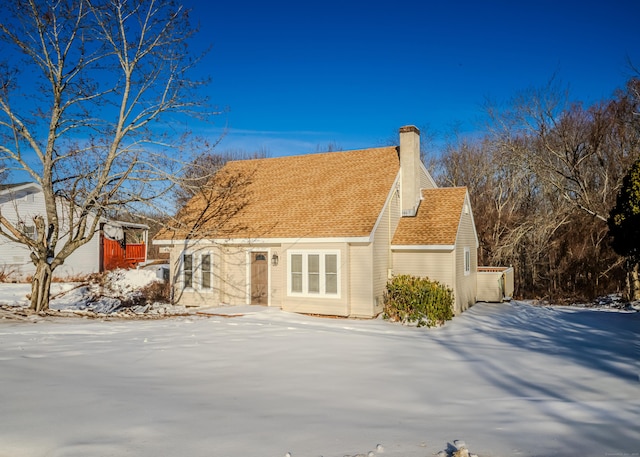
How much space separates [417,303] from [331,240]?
3.40 metres

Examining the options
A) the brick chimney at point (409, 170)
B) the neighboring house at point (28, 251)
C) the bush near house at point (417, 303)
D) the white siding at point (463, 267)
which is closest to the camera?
the bush near house at point (417, 303)

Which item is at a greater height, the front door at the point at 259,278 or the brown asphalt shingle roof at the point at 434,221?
the brown asphalt shingle roof at the point at 434,221

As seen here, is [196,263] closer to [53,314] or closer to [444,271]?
[53,314]

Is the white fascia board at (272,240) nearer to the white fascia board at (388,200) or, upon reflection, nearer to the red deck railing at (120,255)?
the white fascia board at (388,200)

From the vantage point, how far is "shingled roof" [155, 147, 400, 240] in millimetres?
16266

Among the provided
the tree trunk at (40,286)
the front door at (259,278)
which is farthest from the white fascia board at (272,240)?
the tree trunk at (40,286)

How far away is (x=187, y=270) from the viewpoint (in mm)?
18375

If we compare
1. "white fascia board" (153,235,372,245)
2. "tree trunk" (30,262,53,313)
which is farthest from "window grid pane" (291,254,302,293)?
"tree trunk" (30,262,53,313)

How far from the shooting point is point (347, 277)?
1559 cm

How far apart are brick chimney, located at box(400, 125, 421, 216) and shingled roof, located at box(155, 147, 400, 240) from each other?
43cm

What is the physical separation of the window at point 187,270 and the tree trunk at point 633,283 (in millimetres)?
18649

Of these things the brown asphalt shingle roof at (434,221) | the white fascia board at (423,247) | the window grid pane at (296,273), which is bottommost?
the window grid pane at (296,273)

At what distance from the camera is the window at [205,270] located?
18.0 meters

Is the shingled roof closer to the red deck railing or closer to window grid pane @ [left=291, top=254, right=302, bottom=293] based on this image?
window grid pane @ [left=291, top=254, right=302, bottom=293]
